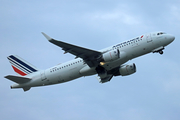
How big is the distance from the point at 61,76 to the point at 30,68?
21.9ft

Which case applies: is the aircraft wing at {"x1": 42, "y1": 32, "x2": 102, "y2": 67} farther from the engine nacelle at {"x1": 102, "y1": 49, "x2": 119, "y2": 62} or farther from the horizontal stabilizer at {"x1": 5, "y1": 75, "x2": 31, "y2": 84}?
the horizontal stabilizer at {"x1": 5, "y1": 75, "x2": 31, "y2": 84}

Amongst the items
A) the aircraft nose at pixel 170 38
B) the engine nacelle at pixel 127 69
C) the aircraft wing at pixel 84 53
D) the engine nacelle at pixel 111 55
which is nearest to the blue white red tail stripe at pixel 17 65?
the aircraft wing at pixel 84 53

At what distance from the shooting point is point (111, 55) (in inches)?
1649

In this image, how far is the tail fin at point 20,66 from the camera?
49184 mm

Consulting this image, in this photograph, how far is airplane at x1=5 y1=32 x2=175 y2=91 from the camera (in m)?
42.3

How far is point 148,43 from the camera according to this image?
43.0 metres

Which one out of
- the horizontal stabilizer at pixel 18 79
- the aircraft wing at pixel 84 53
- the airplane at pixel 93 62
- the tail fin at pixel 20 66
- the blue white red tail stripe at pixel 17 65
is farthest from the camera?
the blue white red tail stripe at pixel 17 65

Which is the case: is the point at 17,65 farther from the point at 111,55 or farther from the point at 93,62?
the point at 111,55

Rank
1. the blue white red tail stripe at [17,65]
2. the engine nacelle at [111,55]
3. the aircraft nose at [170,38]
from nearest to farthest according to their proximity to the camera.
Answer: the engine nacelle at [111,55]
the aircraft nose at [170,38]
the blue white red tail stripe at [17,65]

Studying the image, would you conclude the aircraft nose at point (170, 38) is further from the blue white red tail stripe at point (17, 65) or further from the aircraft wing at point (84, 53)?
the blue white red tail stripe at point (17, 65)

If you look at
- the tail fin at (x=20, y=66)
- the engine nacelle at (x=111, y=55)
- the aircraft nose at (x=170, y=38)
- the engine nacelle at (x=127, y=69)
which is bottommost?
the engine nacelle at (x=127, y=69)

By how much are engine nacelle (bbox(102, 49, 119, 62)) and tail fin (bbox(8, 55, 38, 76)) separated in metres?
13.4

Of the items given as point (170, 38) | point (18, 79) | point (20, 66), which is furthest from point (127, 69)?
point (20, 66)

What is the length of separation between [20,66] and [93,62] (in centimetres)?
1405
